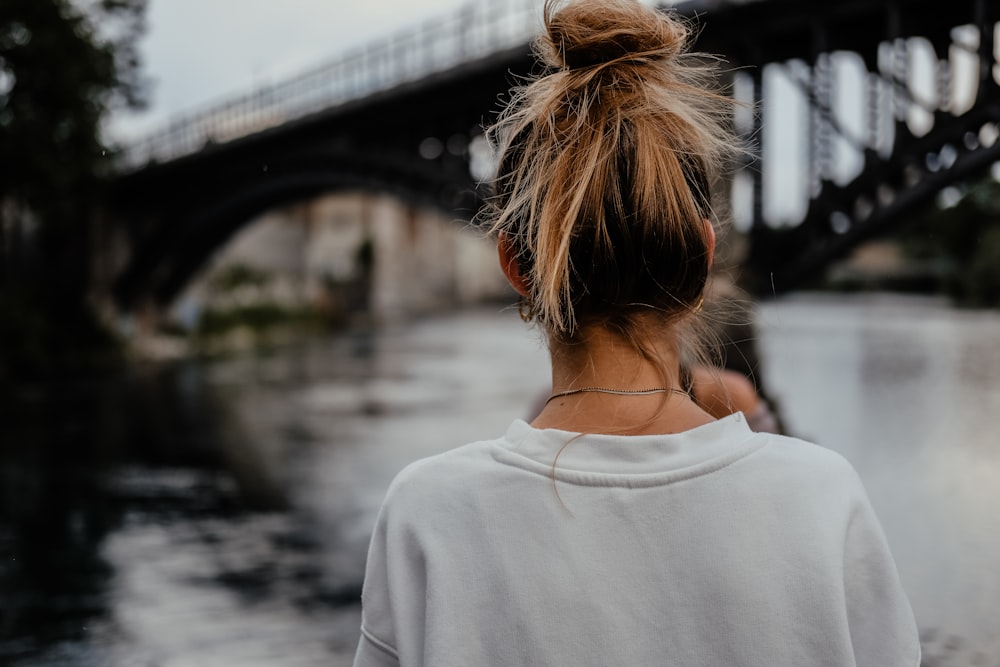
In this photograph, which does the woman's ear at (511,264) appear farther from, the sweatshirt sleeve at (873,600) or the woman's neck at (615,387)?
the sweatshirt sleeve at (873,600)

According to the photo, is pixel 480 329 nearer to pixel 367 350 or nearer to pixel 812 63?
pixel 367 350

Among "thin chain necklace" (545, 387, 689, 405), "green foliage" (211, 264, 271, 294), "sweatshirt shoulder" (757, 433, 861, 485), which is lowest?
"sweatshirt shoulder" (757, 433, 861, 485)

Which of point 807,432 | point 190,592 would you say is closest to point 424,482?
point 190,592

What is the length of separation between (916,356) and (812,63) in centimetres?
1630

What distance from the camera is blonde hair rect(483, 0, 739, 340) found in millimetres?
1113

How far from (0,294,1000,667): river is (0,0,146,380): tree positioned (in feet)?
6.25

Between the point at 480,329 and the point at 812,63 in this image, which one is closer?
the point at 812,63

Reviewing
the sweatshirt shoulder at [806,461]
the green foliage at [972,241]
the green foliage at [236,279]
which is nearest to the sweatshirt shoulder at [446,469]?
the sweatshirt shoulder at [806,461]

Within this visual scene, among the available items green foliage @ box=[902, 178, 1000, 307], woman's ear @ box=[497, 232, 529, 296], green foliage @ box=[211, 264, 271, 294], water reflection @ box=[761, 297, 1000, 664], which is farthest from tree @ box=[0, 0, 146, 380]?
green foliage @ box=[902, 178, 1000, 307]

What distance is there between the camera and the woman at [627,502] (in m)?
1.09

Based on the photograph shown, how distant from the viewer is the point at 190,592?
6961 mm

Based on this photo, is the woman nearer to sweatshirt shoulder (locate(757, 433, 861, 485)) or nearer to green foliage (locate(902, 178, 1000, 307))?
sweatshirt shoulder (locate(757, 433, 861, 485))

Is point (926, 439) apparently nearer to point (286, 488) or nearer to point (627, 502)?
point (286, 488)

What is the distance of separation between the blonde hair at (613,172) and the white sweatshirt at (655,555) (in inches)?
6.1
